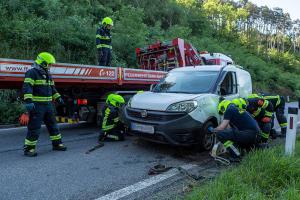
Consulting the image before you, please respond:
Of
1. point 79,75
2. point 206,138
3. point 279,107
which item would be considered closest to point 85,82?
point 79,75

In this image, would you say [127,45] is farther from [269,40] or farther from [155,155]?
[269,40]

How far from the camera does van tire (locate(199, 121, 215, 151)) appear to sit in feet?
18.6

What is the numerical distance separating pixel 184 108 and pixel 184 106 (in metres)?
0.04

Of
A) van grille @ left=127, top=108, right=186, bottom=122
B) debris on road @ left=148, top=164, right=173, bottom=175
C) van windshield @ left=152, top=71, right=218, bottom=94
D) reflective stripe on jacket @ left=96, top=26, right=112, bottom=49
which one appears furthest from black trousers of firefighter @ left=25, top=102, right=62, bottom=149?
reflective stripe on jacket @ left=96, top=26, right=112, bottom=49

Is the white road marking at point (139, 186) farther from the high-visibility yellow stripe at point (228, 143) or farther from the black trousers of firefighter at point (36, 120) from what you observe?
the black trousers of firefighter at point (36, 120)

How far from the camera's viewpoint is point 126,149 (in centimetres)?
622

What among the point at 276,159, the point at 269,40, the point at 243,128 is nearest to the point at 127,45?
the point at 243,128

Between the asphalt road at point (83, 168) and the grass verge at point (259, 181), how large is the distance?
509 millimetres

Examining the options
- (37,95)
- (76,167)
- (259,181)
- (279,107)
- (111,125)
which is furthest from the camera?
(279,107)

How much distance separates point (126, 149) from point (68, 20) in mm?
9456

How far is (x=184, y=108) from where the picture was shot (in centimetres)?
554

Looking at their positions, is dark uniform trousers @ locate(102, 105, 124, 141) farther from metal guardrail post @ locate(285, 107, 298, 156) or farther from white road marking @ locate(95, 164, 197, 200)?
metal guardrail post @ locate(285, 107, 298, 156)

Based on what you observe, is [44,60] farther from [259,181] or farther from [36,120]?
[259,181]

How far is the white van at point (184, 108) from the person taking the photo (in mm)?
5480
